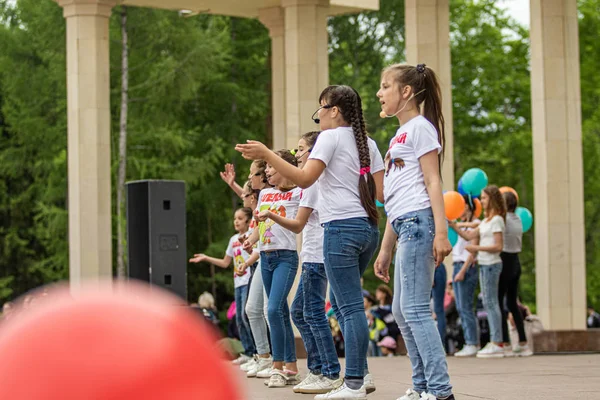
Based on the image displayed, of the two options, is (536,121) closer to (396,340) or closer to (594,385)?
(396,340)

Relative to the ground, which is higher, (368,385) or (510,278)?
(510,278)

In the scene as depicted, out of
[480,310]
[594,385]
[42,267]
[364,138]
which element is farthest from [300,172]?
[42,267]

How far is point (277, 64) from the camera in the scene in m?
22.5

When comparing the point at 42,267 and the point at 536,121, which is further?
the point at 42,267

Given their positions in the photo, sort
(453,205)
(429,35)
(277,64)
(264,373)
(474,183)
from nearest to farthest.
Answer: (264,373) → (453,205) → (474,183) → (429,35) → (277,64)

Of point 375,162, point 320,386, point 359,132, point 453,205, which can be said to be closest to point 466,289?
point 453,205

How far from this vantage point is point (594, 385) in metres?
8.44

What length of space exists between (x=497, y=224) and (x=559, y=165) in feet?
10.8

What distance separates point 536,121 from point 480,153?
22.5m

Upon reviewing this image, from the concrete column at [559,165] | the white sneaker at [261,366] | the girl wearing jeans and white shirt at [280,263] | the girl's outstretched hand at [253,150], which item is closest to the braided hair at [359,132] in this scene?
the girl's outstretched hand at [253,150]

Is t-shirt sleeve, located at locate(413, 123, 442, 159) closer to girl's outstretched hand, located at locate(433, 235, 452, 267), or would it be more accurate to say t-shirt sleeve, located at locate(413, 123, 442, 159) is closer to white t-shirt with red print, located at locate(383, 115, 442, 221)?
white t-shirt with red print, located at locate(383, 115, 442, 221)

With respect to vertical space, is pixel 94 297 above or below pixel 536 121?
below

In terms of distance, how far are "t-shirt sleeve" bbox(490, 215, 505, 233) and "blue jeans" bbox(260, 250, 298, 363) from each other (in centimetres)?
398

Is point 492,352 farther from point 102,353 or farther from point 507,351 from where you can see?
point 102,353
